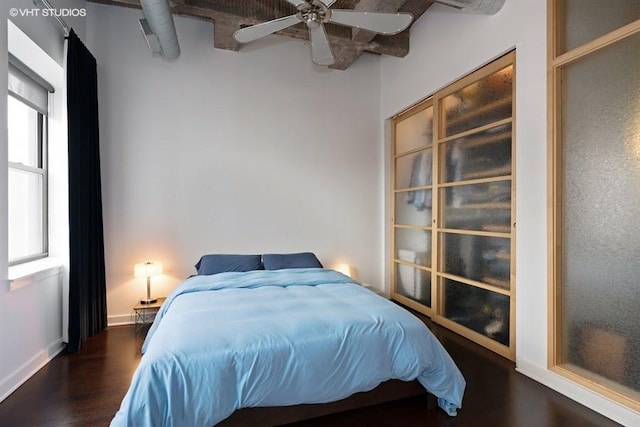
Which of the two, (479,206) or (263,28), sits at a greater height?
(263,28)

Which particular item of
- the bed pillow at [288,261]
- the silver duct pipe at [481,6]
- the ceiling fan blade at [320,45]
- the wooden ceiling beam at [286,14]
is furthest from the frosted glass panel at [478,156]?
the bed pillow at [288,261]

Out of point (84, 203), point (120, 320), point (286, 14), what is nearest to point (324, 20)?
point (286, 14)

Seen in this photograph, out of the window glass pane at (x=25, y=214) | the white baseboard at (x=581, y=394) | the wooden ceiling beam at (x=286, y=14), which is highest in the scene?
the wooden ceiling beam at (x=286, y=14)

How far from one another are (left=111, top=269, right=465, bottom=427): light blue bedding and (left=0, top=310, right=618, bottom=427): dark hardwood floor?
216 mm

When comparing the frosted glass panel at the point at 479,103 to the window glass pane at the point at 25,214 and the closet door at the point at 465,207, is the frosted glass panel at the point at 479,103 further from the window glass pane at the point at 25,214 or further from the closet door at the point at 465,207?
the window glass pane at the point at 25,214

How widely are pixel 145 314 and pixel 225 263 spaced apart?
97 centimetres

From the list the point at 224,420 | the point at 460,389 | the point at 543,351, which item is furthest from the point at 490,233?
the point at 224,420

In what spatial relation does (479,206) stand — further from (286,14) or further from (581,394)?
(286,14)

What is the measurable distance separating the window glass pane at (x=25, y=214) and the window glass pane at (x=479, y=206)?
390cm

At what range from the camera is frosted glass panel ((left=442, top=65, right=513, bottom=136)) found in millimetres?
2809

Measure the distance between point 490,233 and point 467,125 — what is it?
1.06m

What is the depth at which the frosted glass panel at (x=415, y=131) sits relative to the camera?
3773 millimetres

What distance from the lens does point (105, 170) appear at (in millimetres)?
3545

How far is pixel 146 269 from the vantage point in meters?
3.38
